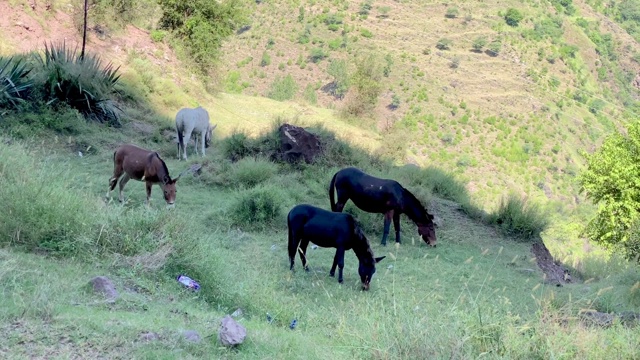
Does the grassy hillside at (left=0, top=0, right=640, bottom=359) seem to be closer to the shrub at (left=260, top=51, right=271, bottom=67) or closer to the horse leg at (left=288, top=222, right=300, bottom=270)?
the horse leg at (left=288, top=222, right=300, bottom=270)

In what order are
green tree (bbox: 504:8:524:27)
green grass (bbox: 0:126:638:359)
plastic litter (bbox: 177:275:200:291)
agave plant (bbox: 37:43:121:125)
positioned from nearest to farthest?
green grass (bbox: 0:126:638:359), plastic litter (bbox: 177:275:200:291), agave plant (bbox: 37:43:121:125), green tree (bbox: 504:8:524:27)

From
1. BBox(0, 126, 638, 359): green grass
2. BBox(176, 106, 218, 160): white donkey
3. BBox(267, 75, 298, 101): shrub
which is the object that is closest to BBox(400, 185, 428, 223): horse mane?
BBox(0, 126, 638, 359): green grass

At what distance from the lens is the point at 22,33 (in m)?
21.2

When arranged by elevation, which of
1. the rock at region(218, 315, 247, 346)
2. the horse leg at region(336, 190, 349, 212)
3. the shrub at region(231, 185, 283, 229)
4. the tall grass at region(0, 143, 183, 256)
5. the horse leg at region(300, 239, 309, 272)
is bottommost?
the shrub at region(231, 185, 283, 229)

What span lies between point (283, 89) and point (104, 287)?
159ft

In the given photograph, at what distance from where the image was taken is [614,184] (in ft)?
64.0

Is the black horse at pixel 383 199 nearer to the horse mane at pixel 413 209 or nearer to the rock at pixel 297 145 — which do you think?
the horse mane at pixel 413 209

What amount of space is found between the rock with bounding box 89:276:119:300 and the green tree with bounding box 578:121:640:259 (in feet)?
51.6

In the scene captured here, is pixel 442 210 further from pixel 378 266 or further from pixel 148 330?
pixel 148 330

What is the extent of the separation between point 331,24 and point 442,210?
54.5m

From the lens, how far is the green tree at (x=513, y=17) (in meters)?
72.9

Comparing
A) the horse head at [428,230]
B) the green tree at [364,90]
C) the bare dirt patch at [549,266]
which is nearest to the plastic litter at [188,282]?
the horse head at [428,230]

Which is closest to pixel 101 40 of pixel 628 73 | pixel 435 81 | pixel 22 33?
pixel 22 33

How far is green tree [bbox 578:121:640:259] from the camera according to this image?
1864 cm
